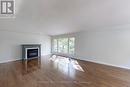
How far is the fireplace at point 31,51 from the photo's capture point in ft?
22.1

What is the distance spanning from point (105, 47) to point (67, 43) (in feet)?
10.7

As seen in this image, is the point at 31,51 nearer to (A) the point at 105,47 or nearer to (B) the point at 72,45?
(B) the point at 72,45

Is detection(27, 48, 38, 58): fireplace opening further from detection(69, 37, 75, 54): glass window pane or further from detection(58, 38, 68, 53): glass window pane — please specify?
detection(69, 37, 75, 54): glass window pane

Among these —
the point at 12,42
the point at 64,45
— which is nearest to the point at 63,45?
the point at 64,45

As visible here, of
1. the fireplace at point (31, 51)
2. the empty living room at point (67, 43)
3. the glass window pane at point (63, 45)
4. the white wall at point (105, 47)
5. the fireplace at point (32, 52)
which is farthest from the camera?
the glass window pane at point (63, 45)

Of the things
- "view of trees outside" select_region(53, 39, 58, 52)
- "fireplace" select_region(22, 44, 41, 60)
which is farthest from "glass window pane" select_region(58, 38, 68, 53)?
"fireplace" select_region(22, 44, 41, 60)

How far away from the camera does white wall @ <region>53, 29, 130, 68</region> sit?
4.65 m

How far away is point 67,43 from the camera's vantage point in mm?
7977

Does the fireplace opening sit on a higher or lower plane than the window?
lower

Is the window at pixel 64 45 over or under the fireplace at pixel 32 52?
over

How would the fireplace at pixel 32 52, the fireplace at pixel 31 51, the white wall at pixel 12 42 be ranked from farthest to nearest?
the fireplace at pixel 32 52, the fireplace at pixel 31 51, the white wall at pixel 12 42

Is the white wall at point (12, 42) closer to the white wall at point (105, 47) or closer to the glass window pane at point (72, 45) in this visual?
the glass window pane at point (72, 45)

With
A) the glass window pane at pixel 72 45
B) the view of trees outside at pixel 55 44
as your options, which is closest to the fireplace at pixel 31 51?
the view of trees outside at pixel 55 44

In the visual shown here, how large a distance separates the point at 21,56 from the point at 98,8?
5.71m
